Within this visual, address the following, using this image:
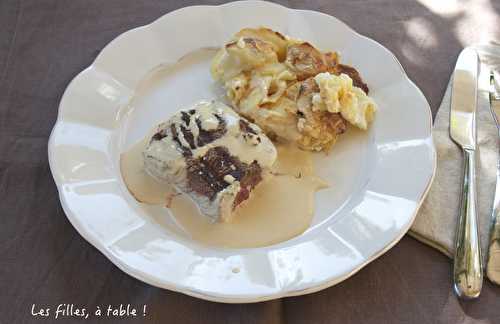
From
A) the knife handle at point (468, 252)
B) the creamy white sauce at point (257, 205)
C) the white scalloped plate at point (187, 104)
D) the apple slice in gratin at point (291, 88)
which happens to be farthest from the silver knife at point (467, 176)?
the creamy white sauce at point (257, 205)

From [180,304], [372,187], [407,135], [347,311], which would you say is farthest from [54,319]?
[407,135]

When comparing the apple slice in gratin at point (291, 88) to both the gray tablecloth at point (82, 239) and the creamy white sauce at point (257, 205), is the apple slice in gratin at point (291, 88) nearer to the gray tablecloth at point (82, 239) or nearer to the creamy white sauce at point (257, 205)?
the creamy white sauce at point (257, 205)

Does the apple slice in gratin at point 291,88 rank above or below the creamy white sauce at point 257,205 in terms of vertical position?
above

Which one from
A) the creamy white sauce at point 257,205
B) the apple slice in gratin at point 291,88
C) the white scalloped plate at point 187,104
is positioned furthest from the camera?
the apple slice in gratin at point 291,88

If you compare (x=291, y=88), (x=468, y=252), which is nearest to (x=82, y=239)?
(x=291, y=88)

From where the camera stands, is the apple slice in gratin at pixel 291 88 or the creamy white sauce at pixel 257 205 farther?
the apple slice in gratin at pixel 291 88

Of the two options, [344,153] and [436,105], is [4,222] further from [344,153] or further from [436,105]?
[436,105]

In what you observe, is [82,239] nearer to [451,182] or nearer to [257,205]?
[257,205]

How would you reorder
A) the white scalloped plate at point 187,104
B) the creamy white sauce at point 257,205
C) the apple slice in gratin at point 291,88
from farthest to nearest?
the apple slice in gratin at point 291,88 < the creamy white sauce at point 257,205 < the white scalloped plate at point 187,104

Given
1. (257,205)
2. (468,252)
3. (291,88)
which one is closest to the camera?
(468,252)
